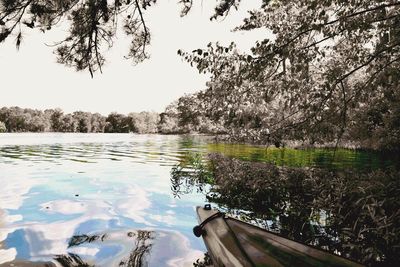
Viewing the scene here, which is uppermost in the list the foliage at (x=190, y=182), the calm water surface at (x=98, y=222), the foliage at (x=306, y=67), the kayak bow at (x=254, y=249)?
the foliage at (x=306, y=67)

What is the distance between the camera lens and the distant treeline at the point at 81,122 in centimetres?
Result: 14288

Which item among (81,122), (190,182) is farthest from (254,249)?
(81,122)

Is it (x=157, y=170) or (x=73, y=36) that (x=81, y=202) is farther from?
(x=157, y=170)

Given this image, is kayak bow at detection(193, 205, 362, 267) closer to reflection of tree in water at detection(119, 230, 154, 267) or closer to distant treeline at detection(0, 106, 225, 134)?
reflection of tree in water at detection(119, 230, 154, 267)

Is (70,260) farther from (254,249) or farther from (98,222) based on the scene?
(254,249)

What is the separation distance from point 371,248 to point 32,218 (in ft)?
29.5

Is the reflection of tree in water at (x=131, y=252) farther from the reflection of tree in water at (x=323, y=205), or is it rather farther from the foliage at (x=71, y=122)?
the foliage at (x=71, y=122)

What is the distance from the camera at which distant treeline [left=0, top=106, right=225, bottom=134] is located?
143 metres

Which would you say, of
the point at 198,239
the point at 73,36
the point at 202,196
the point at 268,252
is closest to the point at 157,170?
the point at 202,196

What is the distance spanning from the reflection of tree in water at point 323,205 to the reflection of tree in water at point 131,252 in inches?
122

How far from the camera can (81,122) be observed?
154 meters

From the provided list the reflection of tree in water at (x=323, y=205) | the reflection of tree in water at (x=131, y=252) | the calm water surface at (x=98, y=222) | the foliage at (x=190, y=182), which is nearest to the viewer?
the reflection of tree in water at (x=323, y=205)

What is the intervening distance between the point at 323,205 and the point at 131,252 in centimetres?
448

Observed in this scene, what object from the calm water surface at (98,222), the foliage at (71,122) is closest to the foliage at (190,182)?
the calm water surface at (98,222)
